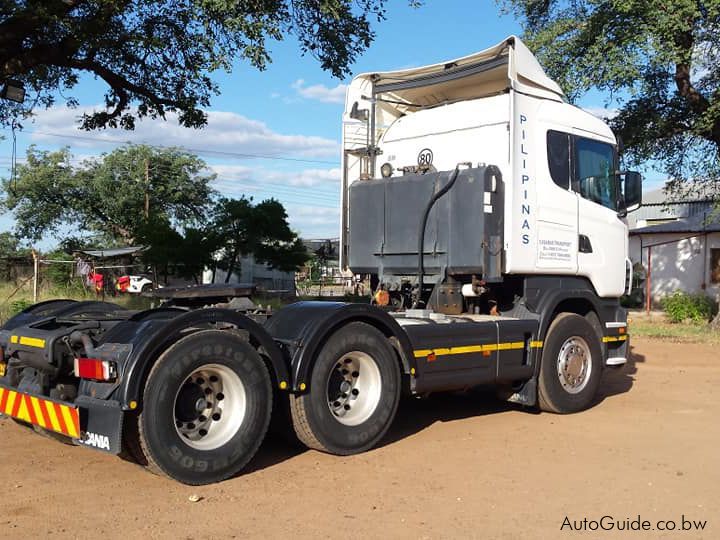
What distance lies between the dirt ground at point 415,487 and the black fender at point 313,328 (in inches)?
30.7

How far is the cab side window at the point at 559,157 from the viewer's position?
7949 millimetres

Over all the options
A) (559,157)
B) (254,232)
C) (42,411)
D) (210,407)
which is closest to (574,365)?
(559,157)

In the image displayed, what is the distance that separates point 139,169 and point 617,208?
3892 cm

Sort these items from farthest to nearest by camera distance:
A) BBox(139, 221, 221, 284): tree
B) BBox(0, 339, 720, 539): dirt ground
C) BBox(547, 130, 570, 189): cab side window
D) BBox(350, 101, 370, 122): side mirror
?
BBox(139, 221, 221, 284): tree
BBox(350, 101, 370, 122): side mirror
BBox(547, 130, 570, 189): cab side window
BBox(0, 339, 720, 539): dirt ground

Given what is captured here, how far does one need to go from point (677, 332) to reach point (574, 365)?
11.1 meters

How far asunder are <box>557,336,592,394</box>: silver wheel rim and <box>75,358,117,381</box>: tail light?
4.85 metres

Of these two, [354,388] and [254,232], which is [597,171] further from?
[254,232]

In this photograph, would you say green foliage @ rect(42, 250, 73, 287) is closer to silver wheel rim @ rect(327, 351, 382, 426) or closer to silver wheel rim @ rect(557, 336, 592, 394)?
silver wheel rim @ rect(557, 336, 592, 394)

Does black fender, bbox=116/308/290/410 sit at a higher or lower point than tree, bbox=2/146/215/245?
lower

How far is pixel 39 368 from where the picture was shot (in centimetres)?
560

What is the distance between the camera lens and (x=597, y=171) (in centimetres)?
860

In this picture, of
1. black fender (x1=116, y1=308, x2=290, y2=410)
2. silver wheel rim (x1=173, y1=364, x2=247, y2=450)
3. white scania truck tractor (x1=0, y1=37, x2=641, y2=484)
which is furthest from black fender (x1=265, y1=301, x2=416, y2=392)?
silver wheel rim (x1=173, y1=364, x2=247, y2=450)

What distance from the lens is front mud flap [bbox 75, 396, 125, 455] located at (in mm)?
4816

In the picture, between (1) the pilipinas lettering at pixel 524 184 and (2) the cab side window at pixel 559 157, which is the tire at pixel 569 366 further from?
(2) the cab side window at pixel 559 157
